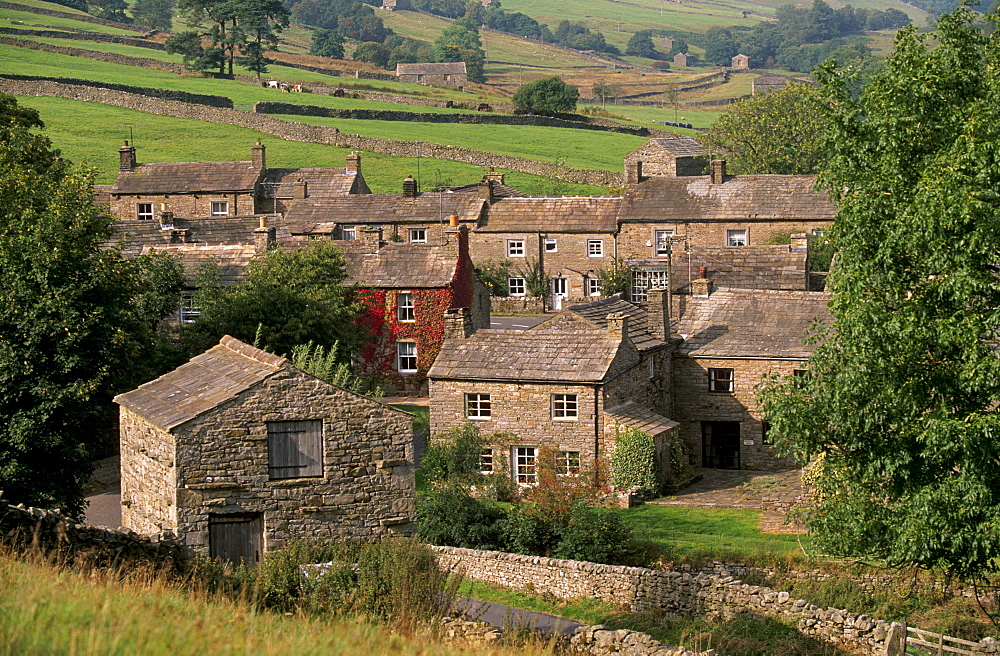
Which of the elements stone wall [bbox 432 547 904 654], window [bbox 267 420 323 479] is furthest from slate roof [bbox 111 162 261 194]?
window [bbox 267 420 323 479]

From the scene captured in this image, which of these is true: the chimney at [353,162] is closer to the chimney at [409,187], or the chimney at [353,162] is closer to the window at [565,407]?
the chimney at [409,187]

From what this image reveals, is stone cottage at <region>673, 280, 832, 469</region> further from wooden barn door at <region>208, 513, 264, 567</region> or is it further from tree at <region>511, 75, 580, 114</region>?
tree at <region>511, 75, 580, 114</region>

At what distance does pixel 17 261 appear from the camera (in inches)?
1194

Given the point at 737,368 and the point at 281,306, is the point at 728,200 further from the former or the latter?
the point at 281,306

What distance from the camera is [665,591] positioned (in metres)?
26.7

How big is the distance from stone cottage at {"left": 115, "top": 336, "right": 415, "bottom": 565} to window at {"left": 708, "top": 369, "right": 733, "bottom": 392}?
20775 mm

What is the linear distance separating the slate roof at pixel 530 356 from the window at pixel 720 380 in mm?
5580

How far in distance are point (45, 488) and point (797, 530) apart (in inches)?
741

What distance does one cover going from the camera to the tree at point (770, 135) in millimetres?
93000

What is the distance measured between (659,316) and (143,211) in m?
40.5

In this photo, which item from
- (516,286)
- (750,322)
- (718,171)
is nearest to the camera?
(750,322)

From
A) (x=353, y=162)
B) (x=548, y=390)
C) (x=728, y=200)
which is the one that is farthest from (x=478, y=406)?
(x=353, y=162)

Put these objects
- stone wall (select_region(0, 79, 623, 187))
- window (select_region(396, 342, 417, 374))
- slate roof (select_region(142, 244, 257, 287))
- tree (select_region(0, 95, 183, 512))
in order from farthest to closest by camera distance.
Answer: stone wall (select_region(0, 79, 623, 187)) → window (select_region(396, 342, 417, 374)) → slate roof (select_region(142, 244, 257, 287)) → tree (select_region(0, 95, 183, 512))

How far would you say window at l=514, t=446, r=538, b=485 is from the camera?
38.4 meters
